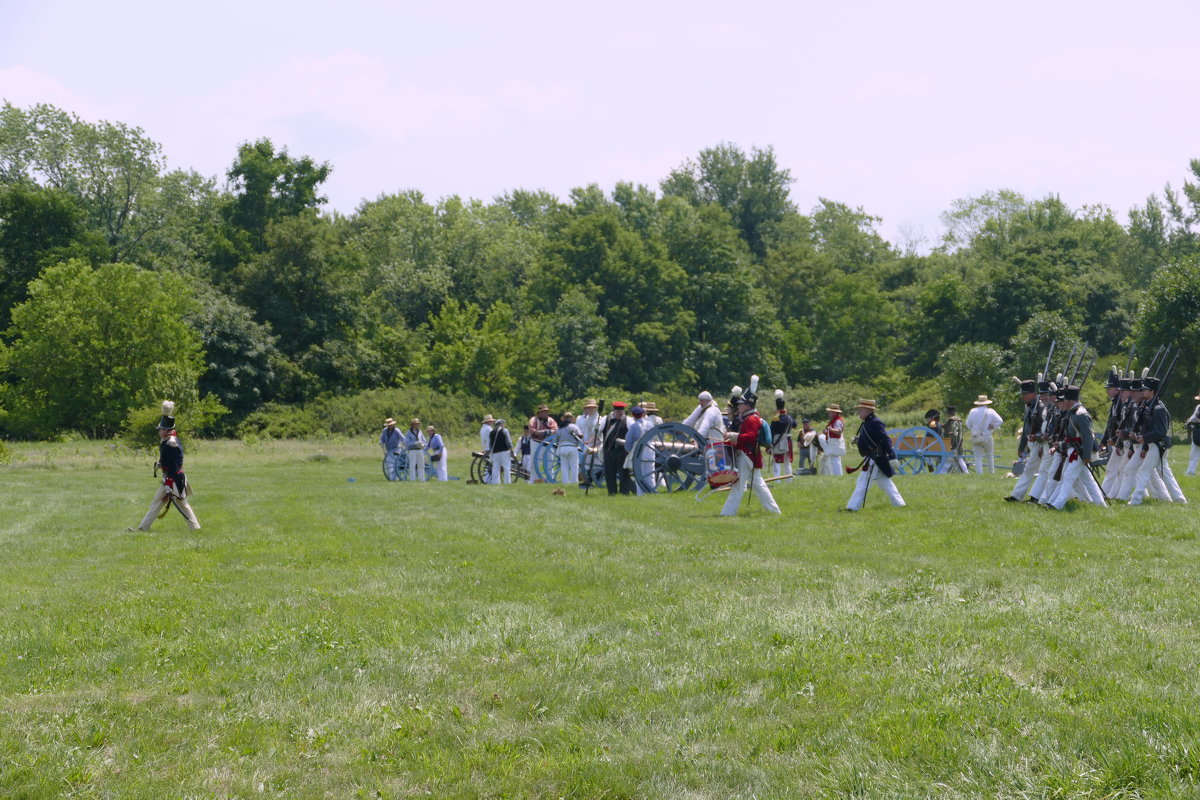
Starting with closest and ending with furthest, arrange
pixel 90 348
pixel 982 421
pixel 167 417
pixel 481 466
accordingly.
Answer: pixel 167 417 < pixel 982 421 < pixel 481 466 < pixel 90 348

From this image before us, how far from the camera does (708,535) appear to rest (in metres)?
13.4

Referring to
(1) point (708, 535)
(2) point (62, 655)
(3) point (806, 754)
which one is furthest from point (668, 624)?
(1) point (708, 535)

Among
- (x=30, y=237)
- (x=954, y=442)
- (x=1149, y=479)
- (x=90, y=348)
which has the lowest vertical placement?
(x=1149, y=479)

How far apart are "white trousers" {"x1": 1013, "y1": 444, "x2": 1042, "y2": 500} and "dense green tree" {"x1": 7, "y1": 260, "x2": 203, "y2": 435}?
43.3 m

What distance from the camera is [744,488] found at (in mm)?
15594

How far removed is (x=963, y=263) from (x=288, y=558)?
71.9m

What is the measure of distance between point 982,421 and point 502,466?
33.7 ft

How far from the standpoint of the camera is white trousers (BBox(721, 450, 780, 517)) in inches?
613

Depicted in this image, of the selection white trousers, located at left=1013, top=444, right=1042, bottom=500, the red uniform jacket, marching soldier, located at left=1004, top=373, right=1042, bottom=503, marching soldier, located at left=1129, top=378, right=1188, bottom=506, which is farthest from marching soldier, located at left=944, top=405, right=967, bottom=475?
the red uniform jacket

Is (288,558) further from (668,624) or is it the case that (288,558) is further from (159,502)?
(668,624)

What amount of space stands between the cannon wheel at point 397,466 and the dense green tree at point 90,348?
87.7 ft

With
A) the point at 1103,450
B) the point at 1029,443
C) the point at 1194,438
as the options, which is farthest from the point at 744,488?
the point at 1194,438

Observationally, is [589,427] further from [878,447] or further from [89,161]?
[89,161]

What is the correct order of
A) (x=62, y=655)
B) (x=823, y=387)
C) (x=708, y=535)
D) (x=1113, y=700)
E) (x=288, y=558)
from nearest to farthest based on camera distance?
(x=1113, y=700)
(x=62, y=655)
(x=288, y=558)
(x=708, y=535)
(x=823, y=387)
